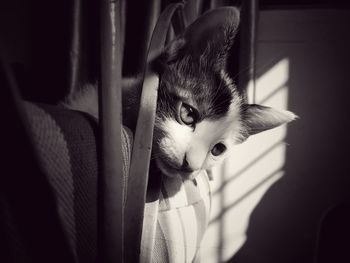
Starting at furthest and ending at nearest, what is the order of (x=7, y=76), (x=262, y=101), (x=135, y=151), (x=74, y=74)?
(x=262, y=101), (x=74, y=74), (x=135, y=151), (x=7, y=76)

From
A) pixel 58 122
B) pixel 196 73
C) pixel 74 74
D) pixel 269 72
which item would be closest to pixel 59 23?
pixel 74 74

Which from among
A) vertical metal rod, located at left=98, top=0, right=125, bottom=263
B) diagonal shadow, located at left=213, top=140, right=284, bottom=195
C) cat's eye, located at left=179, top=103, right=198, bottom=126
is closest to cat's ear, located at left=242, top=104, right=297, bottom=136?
cat's eye, located at left=179, top=103, right=198, bottom=126

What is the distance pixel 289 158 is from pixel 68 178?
2.81 ft

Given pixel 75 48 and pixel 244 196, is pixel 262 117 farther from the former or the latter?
pixel 75 48

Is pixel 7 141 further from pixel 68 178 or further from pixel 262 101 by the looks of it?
pixel 262 101

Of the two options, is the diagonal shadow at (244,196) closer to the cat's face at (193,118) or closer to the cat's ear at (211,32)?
the cat's face at (193,118)

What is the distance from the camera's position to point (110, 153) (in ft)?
0.80

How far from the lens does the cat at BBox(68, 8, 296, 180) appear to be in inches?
18.9

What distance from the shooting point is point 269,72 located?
3.09 ft

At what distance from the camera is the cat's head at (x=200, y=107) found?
478mm

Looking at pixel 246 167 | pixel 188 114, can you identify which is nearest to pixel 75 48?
pixel 188 114

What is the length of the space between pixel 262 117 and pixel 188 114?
192mm

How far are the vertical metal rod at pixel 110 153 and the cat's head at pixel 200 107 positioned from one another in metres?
0.24

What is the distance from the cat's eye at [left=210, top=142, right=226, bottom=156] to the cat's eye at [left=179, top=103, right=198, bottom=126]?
0.36 feet
